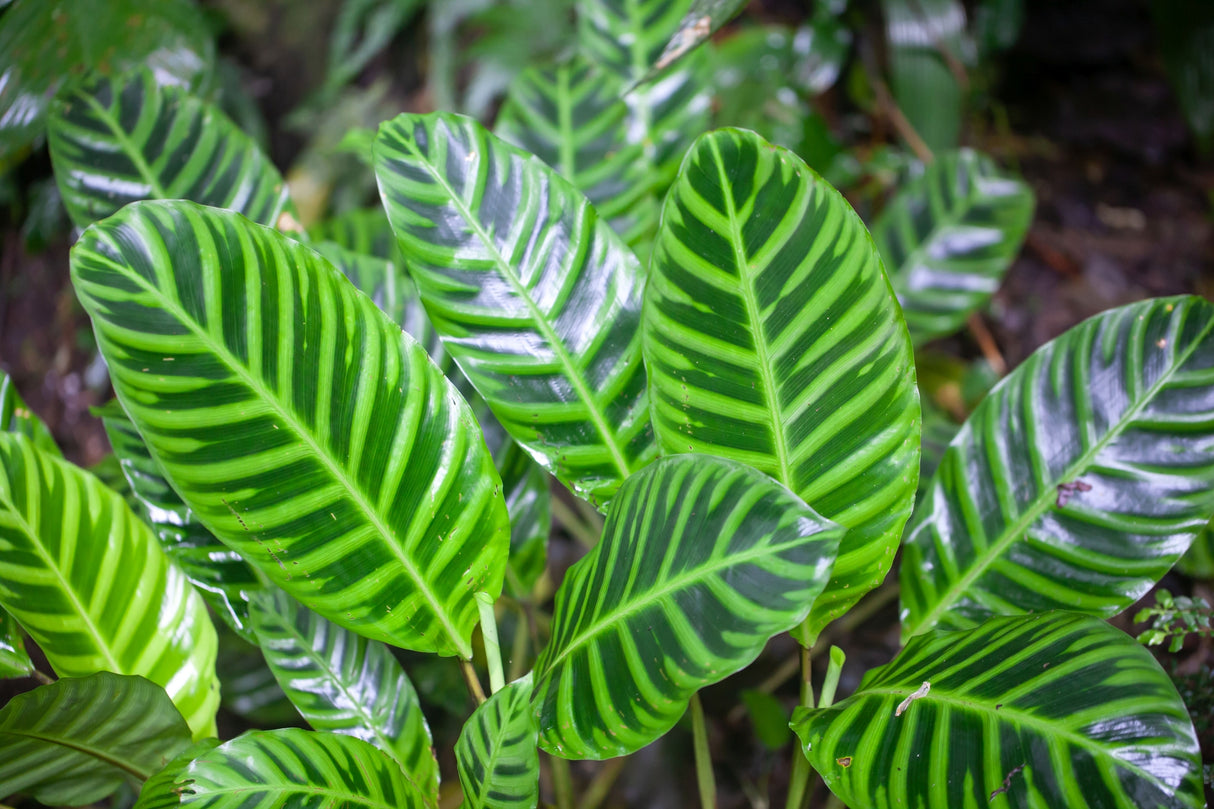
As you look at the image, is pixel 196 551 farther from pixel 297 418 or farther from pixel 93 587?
pixel 297 418

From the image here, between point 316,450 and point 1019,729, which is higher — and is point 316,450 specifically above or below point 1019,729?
above

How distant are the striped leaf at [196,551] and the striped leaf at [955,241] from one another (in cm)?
99

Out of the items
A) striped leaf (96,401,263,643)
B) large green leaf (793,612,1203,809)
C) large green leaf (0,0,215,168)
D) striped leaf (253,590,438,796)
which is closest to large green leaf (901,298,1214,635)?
large green leaf (793,612,1203,809)

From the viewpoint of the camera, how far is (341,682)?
698 millimetres

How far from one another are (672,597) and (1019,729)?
0.26 metres

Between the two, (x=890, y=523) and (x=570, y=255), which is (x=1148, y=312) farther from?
(x=570, y=255)

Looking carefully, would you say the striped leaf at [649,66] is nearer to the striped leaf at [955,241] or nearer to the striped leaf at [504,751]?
the striped leaf at [955,241]

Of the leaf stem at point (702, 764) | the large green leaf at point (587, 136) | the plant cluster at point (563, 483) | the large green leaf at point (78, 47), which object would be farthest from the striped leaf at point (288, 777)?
the large green leaf at point (78, 47)

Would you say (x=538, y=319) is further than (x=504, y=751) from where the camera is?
Yes

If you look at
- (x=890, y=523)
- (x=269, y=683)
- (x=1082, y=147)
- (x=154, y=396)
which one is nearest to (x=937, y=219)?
(x=890, y=523)

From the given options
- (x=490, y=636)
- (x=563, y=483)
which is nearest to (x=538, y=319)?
(x=563, y=483)

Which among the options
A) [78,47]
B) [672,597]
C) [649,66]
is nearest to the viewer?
[672,597]

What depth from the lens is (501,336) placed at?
0.67 meters

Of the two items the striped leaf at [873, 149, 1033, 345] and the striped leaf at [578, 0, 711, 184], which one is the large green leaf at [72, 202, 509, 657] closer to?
the striped leaf at [578, 0, 711, 184]
